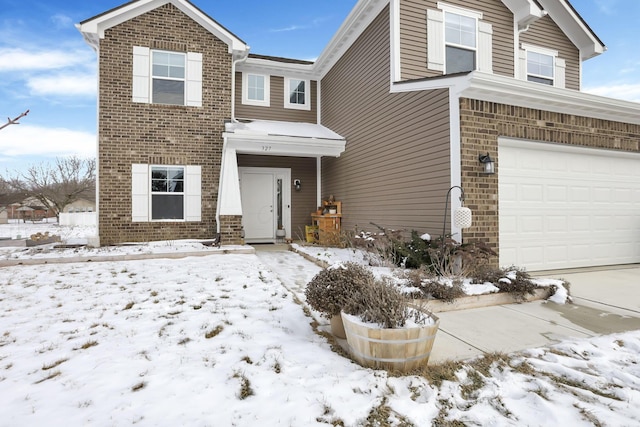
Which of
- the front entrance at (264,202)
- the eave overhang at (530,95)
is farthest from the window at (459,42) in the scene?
the front entrance at (264,202)

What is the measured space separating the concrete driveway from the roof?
8666 mm

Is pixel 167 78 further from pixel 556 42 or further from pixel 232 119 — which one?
pixel 556 42

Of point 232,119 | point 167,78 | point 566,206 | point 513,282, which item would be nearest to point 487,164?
point 513,282

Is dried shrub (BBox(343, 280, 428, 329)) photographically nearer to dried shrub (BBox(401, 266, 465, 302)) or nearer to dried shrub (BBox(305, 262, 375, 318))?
dried shrub (BBox(305, 262, 375, 318))

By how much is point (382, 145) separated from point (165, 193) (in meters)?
5.58

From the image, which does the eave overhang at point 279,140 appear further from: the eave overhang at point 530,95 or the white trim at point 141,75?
the eave overhang at point 530,95

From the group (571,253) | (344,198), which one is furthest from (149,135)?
(571,253)

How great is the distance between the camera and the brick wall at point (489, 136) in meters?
5.17

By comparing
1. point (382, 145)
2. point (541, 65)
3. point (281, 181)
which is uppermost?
point (541, 65)

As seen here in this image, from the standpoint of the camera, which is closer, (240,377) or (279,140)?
(240,377)

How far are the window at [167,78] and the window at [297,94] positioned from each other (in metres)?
3.20

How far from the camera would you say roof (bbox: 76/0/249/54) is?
7.97m

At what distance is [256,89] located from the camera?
10461 millimetres

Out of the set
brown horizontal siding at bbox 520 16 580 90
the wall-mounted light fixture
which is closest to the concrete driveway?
the wall-mounted light fixture
